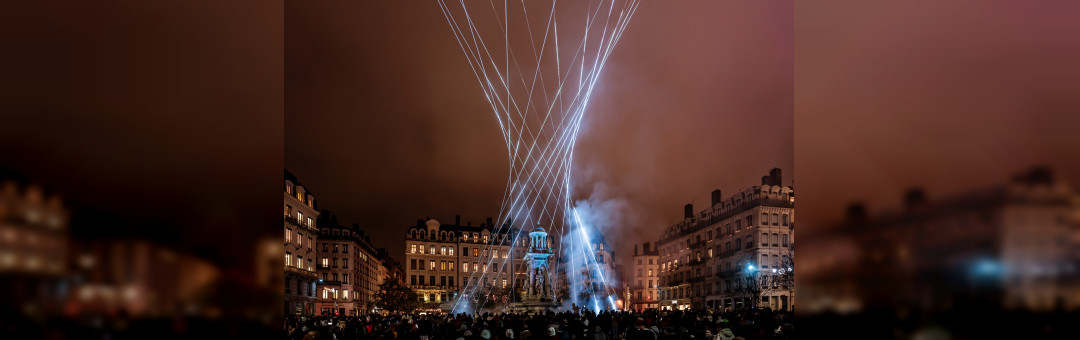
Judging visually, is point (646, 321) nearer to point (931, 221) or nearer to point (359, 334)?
point (359, 334)

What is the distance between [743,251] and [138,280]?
74.7 metres

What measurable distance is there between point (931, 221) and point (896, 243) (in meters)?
0.39

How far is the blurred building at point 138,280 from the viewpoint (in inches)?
139

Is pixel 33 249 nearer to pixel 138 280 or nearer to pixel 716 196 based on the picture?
pixel 138 280

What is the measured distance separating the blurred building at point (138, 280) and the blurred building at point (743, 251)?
61.8 metres

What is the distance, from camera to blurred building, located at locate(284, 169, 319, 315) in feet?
187

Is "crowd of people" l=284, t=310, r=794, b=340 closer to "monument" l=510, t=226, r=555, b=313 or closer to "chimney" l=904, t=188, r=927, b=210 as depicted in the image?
"chimney" l=904, t=188, r=927, b=210

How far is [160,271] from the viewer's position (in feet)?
11.8

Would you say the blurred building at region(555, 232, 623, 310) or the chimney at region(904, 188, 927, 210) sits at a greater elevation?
the chimney at region(904, 188, 927, 210)

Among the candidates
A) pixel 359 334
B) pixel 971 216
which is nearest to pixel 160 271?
pixel 971 216

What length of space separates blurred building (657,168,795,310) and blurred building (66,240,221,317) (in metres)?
61.8

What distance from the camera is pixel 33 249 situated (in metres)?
3.93

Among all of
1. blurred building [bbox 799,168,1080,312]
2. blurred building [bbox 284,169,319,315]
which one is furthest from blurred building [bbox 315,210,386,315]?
blurred building [bbox 799,168,1080,312]

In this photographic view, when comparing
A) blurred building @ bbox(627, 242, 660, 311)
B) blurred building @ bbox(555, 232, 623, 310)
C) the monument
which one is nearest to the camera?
the monument
